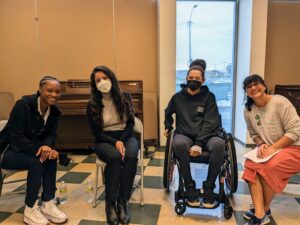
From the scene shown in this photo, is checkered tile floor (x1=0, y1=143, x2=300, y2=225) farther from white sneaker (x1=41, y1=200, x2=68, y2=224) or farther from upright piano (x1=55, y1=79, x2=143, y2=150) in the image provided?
upright piano (x1=55, y1=79, x2=143, y2=150)

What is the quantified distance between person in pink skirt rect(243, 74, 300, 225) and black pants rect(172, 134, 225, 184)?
20 cm

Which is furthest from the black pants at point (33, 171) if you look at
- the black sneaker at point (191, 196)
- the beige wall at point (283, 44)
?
the beige wall at point (283, 44)

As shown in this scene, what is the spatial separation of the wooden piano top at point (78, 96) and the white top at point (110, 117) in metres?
1.27

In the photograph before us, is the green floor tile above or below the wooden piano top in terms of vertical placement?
below

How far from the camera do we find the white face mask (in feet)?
7.03

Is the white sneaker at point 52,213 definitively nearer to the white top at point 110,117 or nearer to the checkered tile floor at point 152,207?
the checkered tile floor at point 152,207

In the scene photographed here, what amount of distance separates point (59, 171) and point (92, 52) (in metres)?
1.83

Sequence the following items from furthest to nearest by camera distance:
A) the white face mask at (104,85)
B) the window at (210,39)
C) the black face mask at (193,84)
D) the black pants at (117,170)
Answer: the window at (210,39), the black face mask at (193,84), the white face mask at (104,85), the black pants at (117,170)

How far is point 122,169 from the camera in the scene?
2.03 meters

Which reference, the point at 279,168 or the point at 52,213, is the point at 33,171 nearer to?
the point at 52,213

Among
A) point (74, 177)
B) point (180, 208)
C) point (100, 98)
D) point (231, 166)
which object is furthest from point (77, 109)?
point (231, 166)

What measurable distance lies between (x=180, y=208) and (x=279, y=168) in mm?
758

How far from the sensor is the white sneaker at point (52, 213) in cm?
195

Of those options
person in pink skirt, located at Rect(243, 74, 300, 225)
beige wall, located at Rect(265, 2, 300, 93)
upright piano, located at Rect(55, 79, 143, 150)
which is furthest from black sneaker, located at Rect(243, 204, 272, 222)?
beige wall, located at Rect(265, 2, 300, 93)
